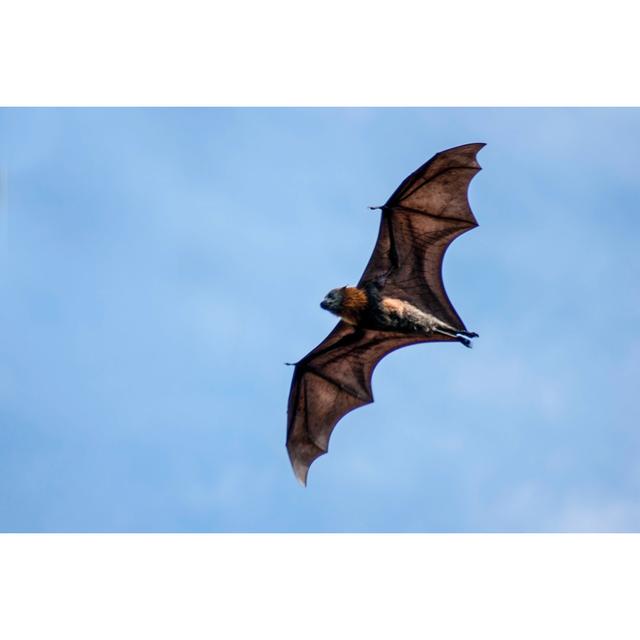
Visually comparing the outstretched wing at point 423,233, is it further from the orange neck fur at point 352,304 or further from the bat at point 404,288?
the orange neck fur at point 352,304

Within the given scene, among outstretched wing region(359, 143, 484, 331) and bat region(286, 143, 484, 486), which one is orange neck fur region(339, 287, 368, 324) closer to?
bat region(286, 143, 484, 486)

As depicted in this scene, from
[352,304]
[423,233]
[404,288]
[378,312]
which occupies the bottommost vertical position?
[378,312]

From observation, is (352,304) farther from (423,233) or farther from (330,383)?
(330,383)

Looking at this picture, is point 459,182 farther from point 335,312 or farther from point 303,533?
point 303,533

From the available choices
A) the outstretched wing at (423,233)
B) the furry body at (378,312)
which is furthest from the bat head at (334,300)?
the outstretched wing at (423,233)

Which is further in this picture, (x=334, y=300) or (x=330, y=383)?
(x=330, y=383)

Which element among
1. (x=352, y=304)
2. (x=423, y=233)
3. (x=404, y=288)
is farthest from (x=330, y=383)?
(x=423, y=233)
